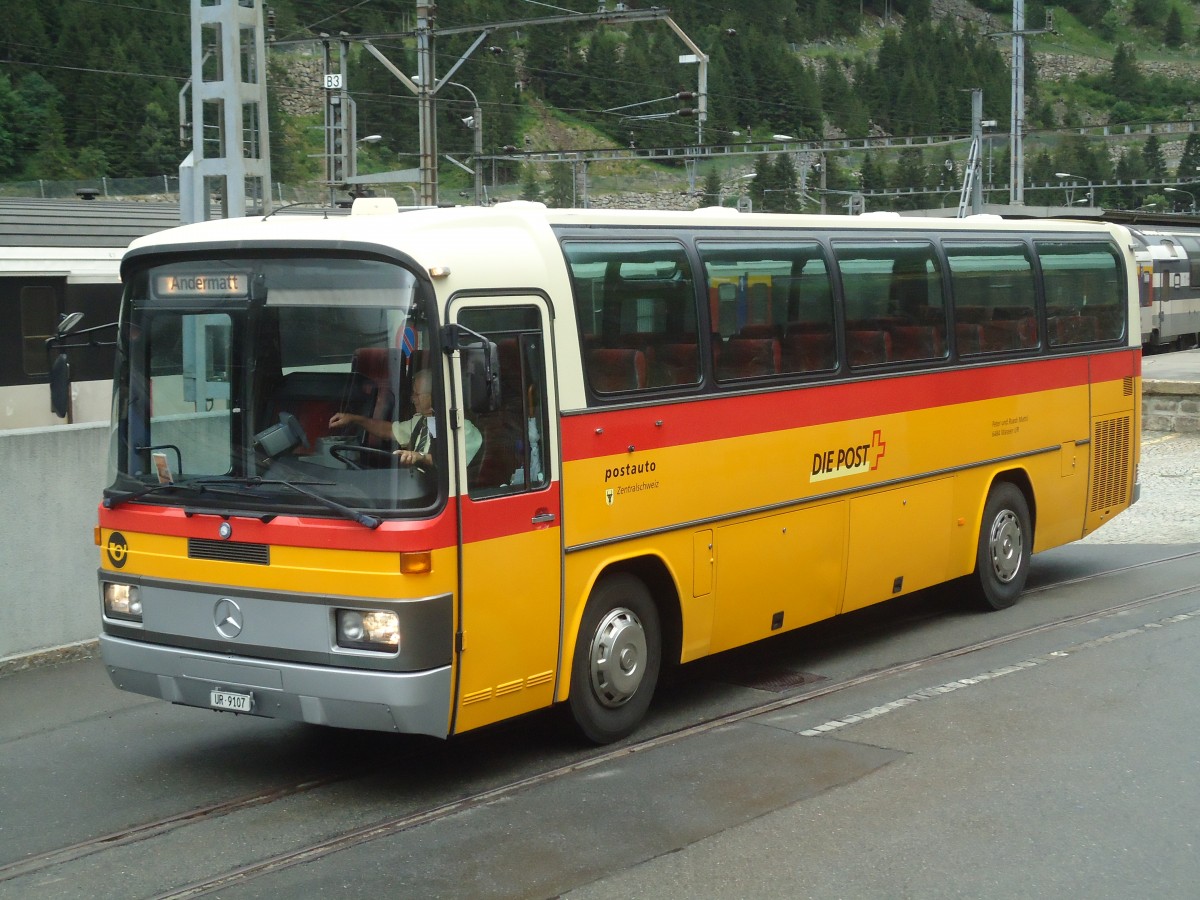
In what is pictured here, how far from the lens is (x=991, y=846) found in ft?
20.7

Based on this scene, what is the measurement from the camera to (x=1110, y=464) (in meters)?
13.1

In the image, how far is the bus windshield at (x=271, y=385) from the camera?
6.78m

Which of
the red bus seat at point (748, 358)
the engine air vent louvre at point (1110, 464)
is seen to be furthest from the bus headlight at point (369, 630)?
the engine air vent louvre at point (1110, 464)

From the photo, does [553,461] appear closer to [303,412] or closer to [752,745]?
[303,412]

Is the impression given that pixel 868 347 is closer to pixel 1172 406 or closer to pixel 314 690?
pixel 314 690

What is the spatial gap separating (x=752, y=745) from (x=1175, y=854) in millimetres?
2300

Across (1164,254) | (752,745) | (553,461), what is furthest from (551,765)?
(1164,254)

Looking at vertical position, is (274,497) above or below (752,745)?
above

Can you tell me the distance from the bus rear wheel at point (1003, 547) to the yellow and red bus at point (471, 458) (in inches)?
78.1

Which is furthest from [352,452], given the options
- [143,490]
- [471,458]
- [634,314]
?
[634,314]

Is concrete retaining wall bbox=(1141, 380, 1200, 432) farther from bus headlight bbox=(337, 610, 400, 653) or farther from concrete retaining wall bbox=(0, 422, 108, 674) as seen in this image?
bus headlight bbox=(337, 610, 400, 653)

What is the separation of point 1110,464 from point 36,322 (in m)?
15.9

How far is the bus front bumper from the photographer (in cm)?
666

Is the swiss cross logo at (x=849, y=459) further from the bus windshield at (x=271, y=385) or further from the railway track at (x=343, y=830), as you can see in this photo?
the bus windshield at (x=271, y=385)
